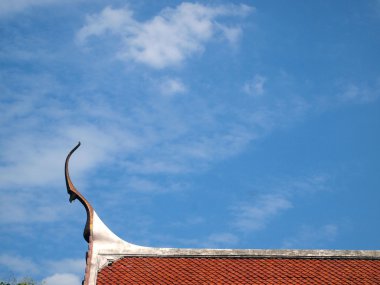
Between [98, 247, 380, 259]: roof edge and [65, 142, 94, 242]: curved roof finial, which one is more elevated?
[65, 142, 94, 242]: curved roof finial

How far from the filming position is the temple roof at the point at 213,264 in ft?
53.3

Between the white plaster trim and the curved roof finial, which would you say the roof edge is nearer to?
the white plaster trim

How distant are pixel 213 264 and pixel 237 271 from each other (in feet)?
2.38

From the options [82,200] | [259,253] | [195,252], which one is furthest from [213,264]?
[82,200]

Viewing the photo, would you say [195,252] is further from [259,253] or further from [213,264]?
[259,253]

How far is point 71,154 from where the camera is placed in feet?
62.1

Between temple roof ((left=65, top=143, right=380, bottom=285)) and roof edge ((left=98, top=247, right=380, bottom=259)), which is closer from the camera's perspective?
temple roof ((left=65, top=143, right=380, bottom=285))

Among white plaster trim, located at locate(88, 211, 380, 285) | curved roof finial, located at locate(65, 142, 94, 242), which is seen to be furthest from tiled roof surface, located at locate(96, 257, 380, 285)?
curved roof finial, located at locate(65, 142, 94, 242)

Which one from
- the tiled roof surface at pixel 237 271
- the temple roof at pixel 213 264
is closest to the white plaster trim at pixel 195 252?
the temple roof at pixel 213 264

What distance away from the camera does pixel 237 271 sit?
16641mm

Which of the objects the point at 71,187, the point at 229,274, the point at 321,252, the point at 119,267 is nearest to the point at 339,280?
the point at 321,252

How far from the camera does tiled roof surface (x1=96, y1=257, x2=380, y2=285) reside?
53.2 ft

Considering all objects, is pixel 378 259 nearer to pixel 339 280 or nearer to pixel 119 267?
→ pixel 339 280

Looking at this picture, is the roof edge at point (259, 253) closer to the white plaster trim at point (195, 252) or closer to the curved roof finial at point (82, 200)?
the white plaster trim at point (195, 252)
